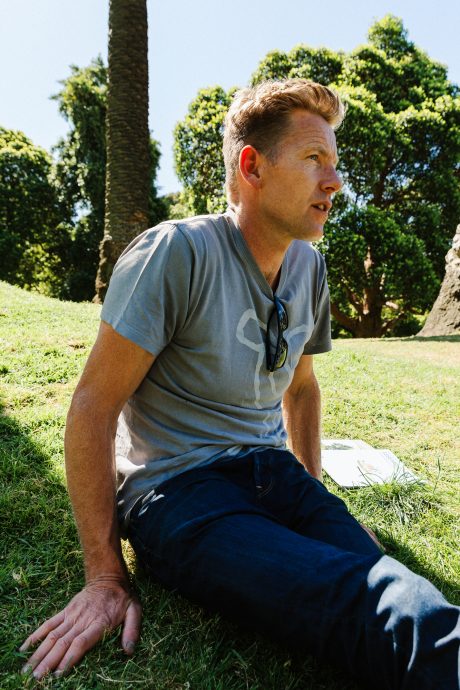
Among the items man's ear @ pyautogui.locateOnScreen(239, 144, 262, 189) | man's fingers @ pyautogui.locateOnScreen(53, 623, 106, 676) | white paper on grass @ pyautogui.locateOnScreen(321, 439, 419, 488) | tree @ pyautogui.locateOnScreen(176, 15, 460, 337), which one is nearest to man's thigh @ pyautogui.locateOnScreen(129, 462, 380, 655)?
man's fingers @ pyautogui.locateOnScreen(53, 623, 106, 676)

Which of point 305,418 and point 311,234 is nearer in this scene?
point 311,234

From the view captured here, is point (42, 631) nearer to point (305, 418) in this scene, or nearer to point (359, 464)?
point (305, 418)

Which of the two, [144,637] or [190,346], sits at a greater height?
[190,346]

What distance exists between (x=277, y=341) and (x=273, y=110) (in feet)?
2.98

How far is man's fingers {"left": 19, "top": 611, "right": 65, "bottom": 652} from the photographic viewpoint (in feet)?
4.79

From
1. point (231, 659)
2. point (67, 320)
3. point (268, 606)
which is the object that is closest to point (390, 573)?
point (268, 606)

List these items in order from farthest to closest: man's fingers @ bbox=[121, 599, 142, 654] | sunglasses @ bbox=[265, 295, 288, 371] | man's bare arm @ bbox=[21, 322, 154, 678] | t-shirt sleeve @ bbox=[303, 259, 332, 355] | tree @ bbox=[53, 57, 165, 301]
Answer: tree @ bbox=[53, 57, 165, 301] → t-shirt sleeve @ bbox=[303, 259, 332, 355] → sunglasses @ bbox=[265, 295, 288, 371] → man's bare arm @ bbox=[21, 322, 154, 678] → man's fingers @ bbox=[121, 599, 142, 654]

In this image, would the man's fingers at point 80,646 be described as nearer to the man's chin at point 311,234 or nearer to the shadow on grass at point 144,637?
the shadow on grass at point 144,637

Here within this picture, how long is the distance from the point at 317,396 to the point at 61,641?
4.97 ft

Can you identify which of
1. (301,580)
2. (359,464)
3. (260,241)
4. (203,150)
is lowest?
(359,464)

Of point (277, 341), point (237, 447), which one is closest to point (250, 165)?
point (277, 341)

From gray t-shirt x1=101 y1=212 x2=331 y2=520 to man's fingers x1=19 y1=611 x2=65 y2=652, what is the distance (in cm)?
36

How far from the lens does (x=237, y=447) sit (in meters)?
1.85

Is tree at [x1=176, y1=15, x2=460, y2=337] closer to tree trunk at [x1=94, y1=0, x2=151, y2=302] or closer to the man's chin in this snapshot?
tree trunk at [x1=94, y1=0, x2=151, y2=302]
